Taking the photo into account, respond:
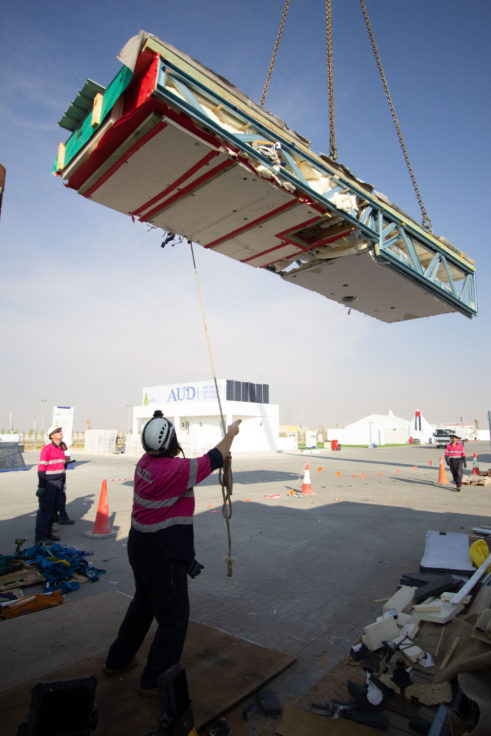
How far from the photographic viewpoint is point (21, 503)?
10.9 m

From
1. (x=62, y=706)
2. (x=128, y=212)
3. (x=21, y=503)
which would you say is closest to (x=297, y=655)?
(x=62, y=706)

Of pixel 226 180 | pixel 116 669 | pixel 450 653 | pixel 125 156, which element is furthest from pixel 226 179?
pixel 450 653

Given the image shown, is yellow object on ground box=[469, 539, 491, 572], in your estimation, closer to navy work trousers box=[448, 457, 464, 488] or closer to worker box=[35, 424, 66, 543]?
worker box=[35, 424, 66, 543]

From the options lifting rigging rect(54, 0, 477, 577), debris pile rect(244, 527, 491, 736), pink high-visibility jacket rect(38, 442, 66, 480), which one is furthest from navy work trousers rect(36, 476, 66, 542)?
debris pile rect(244, 527, 491, 736)

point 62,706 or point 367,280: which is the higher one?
point 367,280

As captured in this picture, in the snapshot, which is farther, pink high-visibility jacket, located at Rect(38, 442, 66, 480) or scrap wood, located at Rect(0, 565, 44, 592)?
pink high-visibility jacket, located at Rect(38, 442, 66, 480)

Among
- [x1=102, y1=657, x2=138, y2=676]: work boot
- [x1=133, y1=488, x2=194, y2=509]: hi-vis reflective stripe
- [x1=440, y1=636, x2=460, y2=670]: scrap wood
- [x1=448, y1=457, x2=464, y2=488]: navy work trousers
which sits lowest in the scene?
[x1=102, y1=657, x2=138, y2=676]: work boot

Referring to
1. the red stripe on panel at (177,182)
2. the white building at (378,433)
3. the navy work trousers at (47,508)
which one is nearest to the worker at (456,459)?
the navy work trousers at (47,508)

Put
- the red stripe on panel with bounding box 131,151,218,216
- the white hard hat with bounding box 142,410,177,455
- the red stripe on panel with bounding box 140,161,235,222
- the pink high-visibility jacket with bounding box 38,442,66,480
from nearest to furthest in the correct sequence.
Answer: the white hard hat with bounding box 142,410,177,455, the red stripe on panel with bounding box 131,151,218,216, the red stripe on panel with bounding box 140,161,235,222, the pink high-visibility jacket with bounding box 38,442,66,480

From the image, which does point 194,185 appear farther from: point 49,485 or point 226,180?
point 49,485

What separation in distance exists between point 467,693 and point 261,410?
120ft

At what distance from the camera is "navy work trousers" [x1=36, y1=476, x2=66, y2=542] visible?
273 inches

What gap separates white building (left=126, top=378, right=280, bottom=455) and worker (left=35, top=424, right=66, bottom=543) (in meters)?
27.9

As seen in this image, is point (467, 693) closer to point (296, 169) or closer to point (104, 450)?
point (296, 169)
